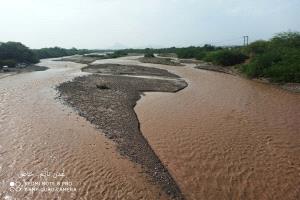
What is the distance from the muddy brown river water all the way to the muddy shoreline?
351 mm

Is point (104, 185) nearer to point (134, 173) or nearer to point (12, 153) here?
point (134, 173)

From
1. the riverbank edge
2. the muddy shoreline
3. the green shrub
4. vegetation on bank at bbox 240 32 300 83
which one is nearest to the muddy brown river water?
the muddy shoreline

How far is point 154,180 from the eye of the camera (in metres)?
9.05

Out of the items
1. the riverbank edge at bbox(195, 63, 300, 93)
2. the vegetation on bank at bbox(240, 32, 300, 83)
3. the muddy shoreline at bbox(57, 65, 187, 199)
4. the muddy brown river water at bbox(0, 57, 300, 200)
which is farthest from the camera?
the vegetation on bank at bbox(240, 32, 300, 83)

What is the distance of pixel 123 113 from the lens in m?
16.2

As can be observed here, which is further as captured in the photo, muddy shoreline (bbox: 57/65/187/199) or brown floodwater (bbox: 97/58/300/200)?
muddy shoreline (bbox: 57/65/187/199)

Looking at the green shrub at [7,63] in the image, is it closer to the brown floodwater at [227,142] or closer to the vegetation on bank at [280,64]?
the brown floodwater at [227,142]

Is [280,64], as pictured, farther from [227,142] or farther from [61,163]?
[61,163]

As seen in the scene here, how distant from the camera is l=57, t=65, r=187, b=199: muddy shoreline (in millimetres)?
9789

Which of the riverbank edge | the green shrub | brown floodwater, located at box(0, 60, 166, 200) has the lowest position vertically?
the riverbank edge

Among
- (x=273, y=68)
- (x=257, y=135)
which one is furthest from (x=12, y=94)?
(x=273, y=68)

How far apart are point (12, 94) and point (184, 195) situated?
57.6 ft

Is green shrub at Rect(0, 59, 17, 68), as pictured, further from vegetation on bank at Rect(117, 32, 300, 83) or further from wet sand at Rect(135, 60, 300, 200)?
vegetation on bank at Rect(117, 32, 300, 83)

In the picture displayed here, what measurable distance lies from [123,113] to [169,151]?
5427 mm
